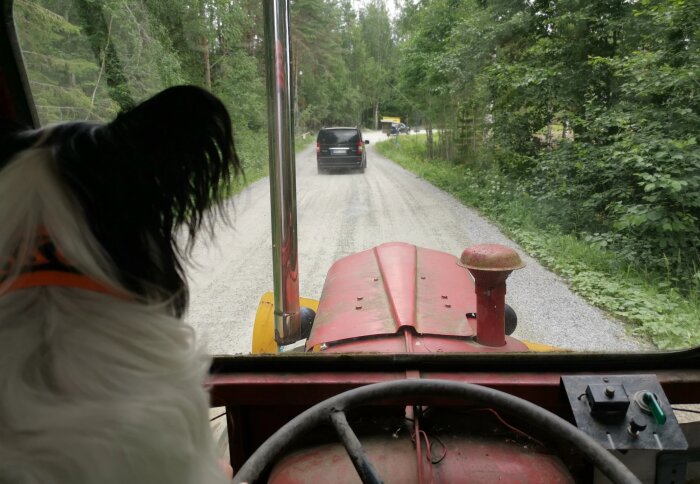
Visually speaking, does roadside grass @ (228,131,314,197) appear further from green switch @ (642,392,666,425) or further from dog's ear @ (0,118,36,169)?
green switch @ (642,392,666,425)

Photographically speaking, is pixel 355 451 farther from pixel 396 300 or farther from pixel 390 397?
pixel 396 300

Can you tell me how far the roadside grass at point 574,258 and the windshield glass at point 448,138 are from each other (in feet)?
0.04

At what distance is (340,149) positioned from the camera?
3414mm

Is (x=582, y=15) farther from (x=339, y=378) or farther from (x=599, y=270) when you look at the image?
(x=339, y=378)

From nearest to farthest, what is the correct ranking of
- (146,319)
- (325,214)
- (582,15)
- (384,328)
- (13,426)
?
(13,426) → (146,319) → (384,328) → (582,15) → (325,214)

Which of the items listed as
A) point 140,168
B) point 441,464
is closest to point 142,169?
point 140,168

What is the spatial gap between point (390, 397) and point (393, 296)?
2.73 ft

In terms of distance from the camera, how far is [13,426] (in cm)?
67

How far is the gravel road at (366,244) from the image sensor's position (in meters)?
2.53

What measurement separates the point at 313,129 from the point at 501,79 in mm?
2029

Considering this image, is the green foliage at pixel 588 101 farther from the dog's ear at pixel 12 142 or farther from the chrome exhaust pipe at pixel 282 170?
the dog's ear at pixel 12 142

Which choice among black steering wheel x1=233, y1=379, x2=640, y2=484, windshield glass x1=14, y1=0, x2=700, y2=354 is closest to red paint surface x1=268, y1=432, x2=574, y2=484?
black steering wheel x1=233, y1=379, x2=640, y2=484

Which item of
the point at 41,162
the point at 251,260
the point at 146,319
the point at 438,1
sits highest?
the point at 438,1

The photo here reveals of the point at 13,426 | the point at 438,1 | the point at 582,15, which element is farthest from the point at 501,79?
the point at 13,426
